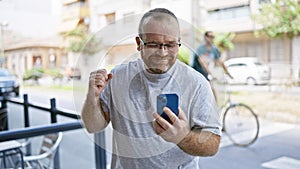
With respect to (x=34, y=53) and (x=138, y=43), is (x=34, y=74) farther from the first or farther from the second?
(x=138, y=43)

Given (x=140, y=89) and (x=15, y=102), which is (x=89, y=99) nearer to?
(x=140, y=89)

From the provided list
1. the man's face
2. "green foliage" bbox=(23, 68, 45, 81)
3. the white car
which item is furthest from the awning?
the man's face

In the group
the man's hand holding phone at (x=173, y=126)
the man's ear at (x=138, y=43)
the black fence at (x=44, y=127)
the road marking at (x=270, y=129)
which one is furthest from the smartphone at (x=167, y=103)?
the road marking at (x=270, y=129)

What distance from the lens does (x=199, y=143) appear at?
0.71 metres

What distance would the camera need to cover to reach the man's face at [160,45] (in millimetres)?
693

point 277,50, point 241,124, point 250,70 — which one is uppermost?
point 277,50

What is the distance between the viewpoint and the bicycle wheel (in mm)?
3260

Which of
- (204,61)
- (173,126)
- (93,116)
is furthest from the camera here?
(204,61)

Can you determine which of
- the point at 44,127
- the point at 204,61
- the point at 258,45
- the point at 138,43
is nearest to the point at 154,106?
the point at 138,43

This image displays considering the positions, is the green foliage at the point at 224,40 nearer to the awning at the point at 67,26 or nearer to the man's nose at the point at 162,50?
the awning at the point at 67,26

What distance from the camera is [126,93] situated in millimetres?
775

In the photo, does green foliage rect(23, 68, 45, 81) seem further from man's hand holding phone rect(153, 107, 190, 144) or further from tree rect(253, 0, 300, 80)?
man's hand holding phone rect(153, 107, 190, 144)

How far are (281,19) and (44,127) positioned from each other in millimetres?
3217

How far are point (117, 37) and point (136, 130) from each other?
24 centimetres
